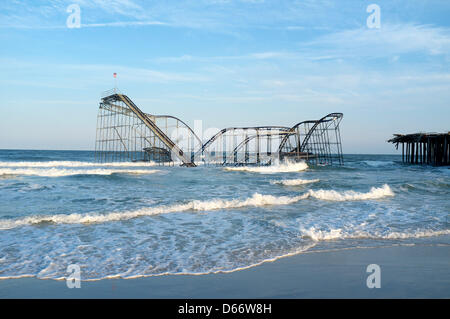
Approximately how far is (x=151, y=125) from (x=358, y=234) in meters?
27.1

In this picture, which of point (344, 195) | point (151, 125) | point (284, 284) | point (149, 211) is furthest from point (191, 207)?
point (151, 125)

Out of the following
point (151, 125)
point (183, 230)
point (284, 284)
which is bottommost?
point (183, 230)

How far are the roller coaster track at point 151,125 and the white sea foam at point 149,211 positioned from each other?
69.7 ft

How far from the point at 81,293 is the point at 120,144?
3191 cm

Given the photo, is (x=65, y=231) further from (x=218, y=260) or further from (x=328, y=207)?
(x=328, y=207)

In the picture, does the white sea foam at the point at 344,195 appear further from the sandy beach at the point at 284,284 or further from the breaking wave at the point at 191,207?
the sandy beach at the point at 284,284

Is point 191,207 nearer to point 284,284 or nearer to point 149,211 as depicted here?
point 149,211

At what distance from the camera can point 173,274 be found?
4.49 metres

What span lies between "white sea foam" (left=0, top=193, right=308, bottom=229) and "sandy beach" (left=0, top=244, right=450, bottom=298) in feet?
12.8

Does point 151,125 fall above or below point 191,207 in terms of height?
above

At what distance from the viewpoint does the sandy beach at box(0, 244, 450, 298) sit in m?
3.78

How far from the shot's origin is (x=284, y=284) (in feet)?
13.4

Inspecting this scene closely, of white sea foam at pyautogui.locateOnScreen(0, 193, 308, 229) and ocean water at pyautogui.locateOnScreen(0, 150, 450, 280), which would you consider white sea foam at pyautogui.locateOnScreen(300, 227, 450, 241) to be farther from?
white sea foam at pyautogui.locateOnScreen(0, 193, 308, 229)

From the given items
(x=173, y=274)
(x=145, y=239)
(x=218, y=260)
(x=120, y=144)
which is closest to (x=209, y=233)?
(x=145, y=239)
